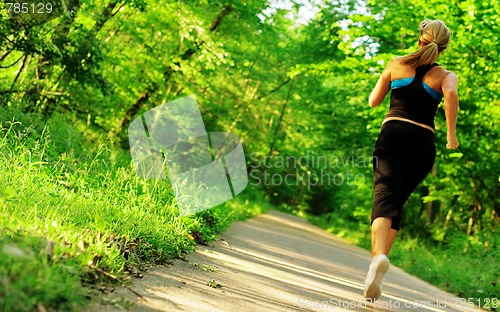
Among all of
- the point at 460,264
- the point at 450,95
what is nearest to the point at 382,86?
the point at 450,95

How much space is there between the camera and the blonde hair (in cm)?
529

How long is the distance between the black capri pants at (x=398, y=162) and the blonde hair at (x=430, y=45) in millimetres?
508

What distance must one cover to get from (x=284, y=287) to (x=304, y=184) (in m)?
46.9

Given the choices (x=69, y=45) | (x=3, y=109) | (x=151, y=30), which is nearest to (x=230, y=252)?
(x=3, y=109)

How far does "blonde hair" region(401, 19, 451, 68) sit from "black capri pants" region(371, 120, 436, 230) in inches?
20.0

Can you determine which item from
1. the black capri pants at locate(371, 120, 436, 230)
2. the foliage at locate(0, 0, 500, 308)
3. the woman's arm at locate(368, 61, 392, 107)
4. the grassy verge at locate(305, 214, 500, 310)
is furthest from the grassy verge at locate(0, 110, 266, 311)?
the grassy verge at locate(305, 214, 500, 310)

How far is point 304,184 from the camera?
2069 inches

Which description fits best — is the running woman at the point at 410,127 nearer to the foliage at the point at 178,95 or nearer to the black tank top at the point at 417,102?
the black tank top at the point at 417,102

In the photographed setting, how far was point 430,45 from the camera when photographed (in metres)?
5.32

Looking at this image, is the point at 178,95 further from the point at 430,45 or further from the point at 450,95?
the point at 450,95

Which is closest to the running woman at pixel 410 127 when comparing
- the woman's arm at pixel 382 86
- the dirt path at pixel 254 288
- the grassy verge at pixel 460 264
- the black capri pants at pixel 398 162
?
the black capri pants at pixel 398 162

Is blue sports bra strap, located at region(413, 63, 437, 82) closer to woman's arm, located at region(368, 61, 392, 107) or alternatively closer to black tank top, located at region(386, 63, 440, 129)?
black tank top, located at region(386, 63, 440, 129)

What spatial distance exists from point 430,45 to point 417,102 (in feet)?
1.55

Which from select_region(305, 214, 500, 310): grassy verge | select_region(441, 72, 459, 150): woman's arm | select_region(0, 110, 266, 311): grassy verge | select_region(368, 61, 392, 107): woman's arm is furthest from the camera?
select_region(305, 214, 500, 310): grassy verge
